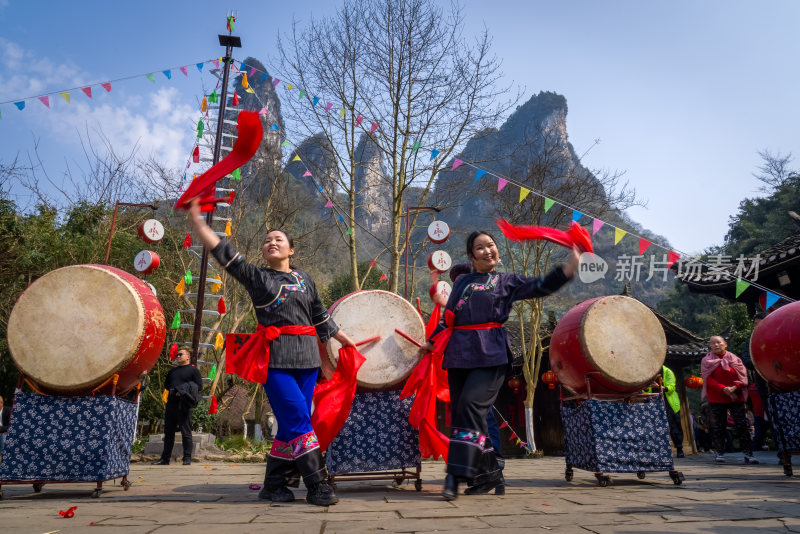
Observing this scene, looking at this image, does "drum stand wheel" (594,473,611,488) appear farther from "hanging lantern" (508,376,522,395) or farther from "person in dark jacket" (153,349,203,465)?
"hanging lantern" (508,376,522,395)

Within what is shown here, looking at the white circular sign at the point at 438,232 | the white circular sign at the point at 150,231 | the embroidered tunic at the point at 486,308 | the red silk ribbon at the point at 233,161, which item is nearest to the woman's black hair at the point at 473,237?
the embroidered tunic at the point at 486,308

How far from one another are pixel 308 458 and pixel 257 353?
0.65 meters

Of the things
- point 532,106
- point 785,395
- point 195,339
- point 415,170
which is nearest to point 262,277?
point 785,395

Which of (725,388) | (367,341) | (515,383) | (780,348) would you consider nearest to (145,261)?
(367,341)

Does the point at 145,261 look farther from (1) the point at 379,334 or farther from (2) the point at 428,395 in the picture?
(2) the point at 428,395

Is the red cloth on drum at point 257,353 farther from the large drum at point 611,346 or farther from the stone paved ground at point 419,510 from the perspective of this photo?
the large drum at point 611,346

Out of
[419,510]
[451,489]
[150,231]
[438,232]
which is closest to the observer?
[419,510]

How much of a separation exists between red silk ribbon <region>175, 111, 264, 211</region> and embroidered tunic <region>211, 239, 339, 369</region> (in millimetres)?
302

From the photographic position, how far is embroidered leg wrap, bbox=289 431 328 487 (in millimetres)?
3092

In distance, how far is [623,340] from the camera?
13.7ft

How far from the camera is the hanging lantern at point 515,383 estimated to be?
16.6m

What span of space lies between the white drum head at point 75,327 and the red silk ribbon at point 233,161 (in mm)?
983

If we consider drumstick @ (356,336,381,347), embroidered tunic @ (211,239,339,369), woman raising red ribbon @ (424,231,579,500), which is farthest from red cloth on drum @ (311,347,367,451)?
woman raising red ribbon @ (424,231,579,500)

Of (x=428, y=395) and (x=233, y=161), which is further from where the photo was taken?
(x=428, y=395)
